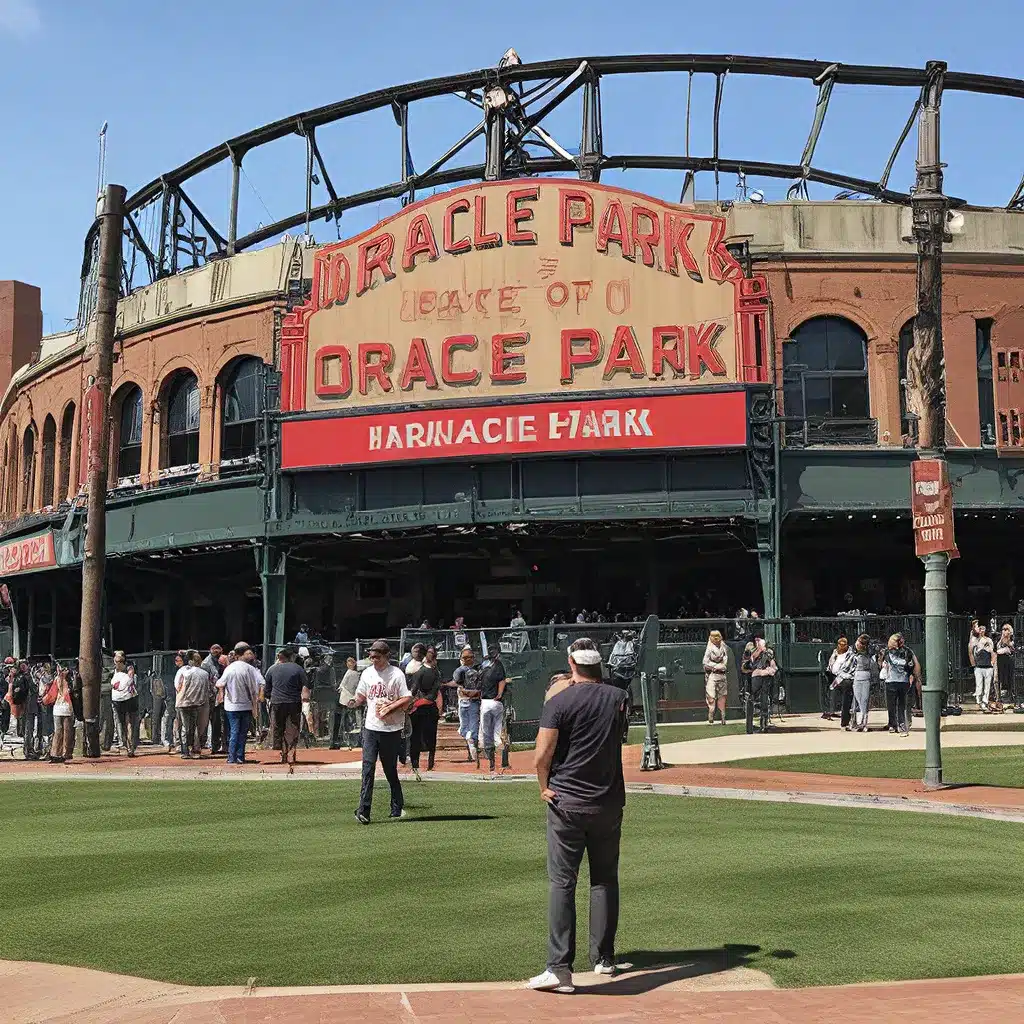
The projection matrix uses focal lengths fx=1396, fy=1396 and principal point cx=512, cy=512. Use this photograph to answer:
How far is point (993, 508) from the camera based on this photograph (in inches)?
1281

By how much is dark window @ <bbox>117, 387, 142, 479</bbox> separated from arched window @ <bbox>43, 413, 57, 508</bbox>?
6183 millimetres

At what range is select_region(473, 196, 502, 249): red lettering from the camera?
3409 cm

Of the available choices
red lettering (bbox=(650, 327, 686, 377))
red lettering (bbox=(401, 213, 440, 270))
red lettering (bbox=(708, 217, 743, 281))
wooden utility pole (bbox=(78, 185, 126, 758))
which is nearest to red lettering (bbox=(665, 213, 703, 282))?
red lettering (bbox=(708, 217, 743, 281))

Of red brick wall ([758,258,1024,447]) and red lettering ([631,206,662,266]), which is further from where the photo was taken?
red brick wall ([758,258,1024,447])

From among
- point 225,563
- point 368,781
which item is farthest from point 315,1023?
point 225,563

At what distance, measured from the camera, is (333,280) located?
3556 cm

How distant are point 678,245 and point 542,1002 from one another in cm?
2788

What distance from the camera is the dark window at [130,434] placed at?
40.9 m

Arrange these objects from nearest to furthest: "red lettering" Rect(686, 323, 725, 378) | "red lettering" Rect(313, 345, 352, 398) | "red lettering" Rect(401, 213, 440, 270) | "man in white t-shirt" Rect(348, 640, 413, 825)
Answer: "man in white t-shirt" Rect(348, 640, 413, 825)
"red lettering" Rect(686, 323, 725, 378)
"red lettering" Rect(401, 213, 440, 270)
"red lettering" Rect(313, 345, 352, 398)

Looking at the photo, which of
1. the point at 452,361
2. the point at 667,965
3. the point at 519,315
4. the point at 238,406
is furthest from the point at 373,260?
the point at 667,965

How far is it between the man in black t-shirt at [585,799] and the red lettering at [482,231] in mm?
26874

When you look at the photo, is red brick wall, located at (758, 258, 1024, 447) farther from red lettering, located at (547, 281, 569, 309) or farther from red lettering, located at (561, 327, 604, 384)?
red lettering, located at (547, 281, 569, 309)

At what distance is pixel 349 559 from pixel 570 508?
874 cm

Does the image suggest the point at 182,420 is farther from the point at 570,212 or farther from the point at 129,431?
the point at 570,212
